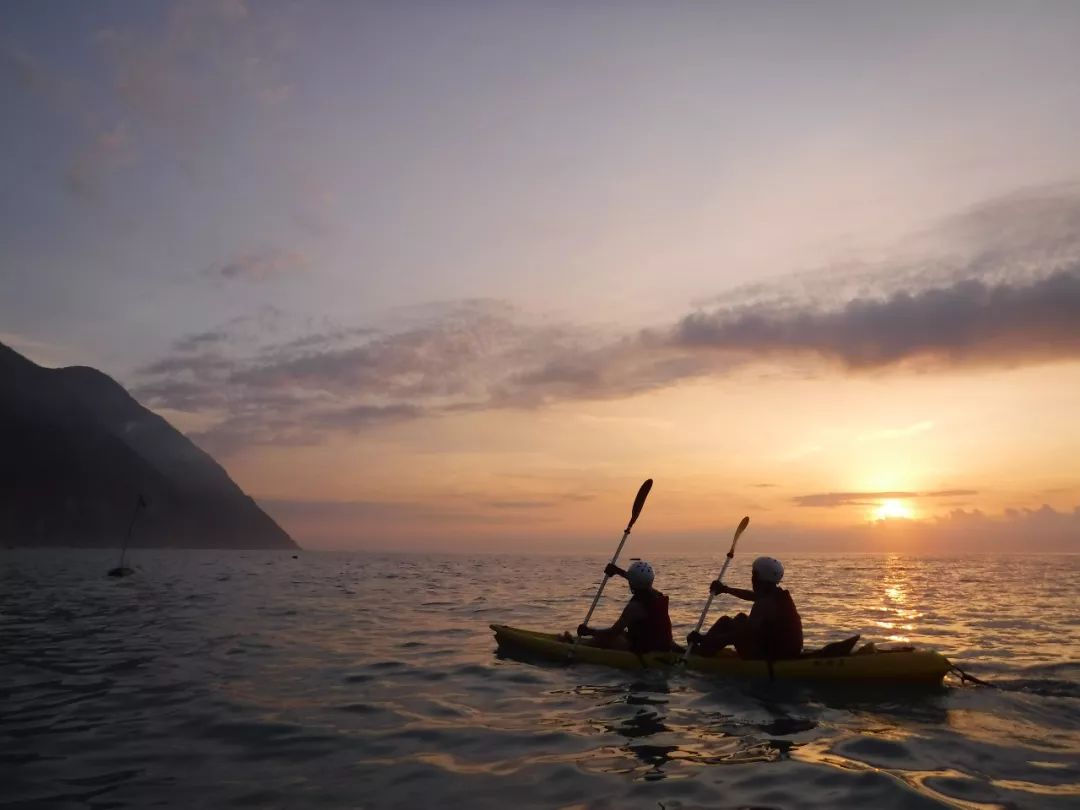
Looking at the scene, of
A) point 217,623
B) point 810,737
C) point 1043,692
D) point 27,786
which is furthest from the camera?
point 217,623

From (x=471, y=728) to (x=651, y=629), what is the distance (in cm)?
556

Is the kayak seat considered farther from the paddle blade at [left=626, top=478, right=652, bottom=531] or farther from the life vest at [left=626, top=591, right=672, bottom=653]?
the paddle blade at [left=626, top=478, right=652, bottom=531]

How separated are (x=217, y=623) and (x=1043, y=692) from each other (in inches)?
738

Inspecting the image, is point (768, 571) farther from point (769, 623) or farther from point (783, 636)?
point (783, 636)

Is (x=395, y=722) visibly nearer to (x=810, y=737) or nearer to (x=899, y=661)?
(x=810, y=737)

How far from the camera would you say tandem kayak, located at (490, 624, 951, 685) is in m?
12.0

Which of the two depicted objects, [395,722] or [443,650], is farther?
[443,650]

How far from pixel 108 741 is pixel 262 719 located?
1776mm

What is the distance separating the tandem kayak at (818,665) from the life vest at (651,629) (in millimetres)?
191

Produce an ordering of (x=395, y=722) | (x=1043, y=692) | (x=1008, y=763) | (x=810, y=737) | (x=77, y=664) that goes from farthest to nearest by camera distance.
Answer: (x=77, y=664), (x=1043, y=692), (x=395, y=722), (x=810, y=737), (x=1008, y=763)

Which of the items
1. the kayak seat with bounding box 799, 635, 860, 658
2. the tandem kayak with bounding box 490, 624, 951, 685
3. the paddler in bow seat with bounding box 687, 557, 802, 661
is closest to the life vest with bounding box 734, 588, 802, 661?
the paddler in bow seat with bounding box 687, 557, 802, 661

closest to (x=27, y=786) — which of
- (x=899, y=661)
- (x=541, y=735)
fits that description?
(x=541, y=735)

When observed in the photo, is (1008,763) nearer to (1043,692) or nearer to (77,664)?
(1043,692)

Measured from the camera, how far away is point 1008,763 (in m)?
8.04
